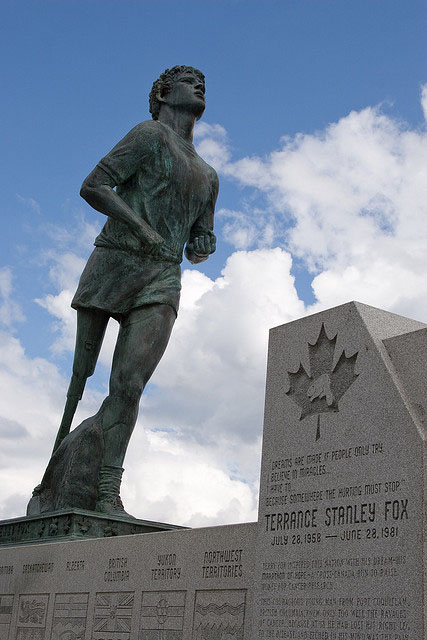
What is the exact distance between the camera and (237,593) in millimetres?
5855

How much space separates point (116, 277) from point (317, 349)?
3.55m

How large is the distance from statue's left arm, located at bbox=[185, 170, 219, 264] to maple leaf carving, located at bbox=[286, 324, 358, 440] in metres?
3.66

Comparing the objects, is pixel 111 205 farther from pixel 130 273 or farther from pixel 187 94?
pixel 187 94

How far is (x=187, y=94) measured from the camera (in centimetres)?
934

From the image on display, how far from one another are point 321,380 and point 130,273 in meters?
3.60

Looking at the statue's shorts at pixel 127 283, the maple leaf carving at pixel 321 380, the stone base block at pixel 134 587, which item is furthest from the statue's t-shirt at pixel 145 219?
the maple leaf carving at pixel 321 380

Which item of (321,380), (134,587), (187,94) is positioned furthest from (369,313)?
(187,94)

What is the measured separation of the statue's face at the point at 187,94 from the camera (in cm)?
935

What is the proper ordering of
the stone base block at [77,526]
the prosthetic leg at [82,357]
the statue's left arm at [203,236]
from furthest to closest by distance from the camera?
the statue's left arm at [203,236]
the prosthetic leg at [82,357]
the stone base block at [77,526]

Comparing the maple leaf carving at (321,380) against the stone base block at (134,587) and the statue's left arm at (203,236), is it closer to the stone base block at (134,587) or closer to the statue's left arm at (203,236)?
the stone base block at (134,587)

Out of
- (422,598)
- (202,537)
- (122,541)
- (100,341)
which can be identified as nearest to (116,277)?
(100,341)

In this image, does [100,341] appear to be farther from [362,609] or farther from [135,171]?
[362,609]

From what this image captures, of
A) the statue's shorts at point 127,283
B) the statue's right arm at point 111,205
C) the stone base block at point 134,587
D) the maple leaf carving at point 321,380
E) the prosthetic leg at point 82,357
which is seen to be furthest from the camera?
the prosthetic leg at point 82,357

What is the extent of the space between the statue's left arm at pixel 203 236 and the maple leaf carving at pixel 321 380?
3.66 m
